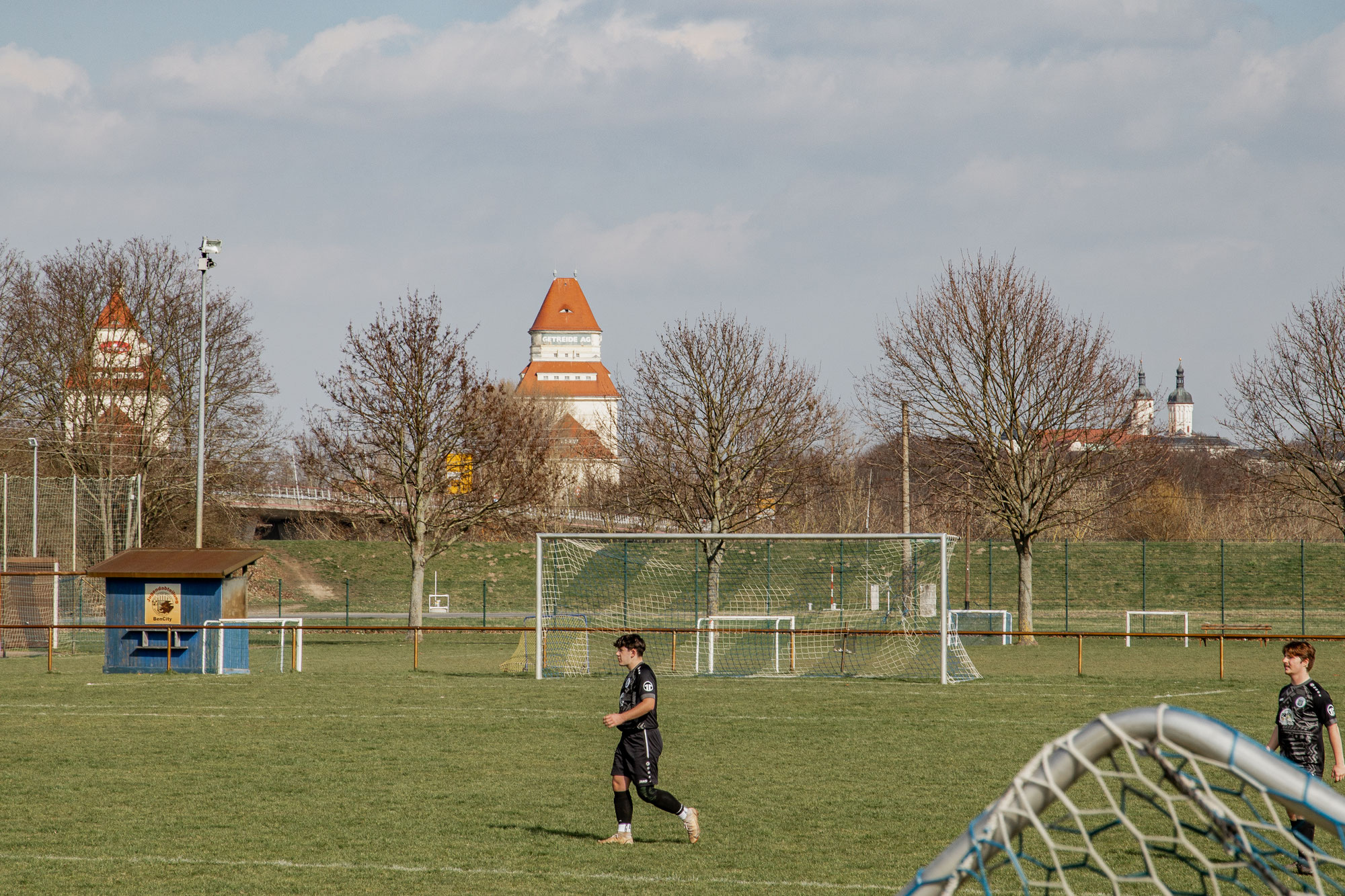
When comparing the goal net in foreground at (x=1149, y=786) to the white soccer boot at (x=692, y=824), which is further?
the white soccer boot at (x=692, y=824)

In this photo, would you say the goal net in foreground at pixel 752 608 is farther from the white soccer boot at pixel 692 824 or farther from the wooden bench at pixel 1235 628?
the white soccer boot at pixel 692 824

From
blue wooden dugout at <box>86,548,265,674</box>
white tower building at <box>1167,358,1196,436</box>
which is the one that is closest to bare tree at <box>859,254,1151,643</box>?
blue wooden dugout at <box>86,548,265,674</box>

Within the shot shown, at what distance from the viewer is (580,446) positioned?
199 feet

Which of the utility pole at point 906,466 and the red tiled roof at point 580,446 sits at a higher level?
the red tiled roof at point 580,446

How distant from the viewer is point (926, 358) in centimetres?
3369

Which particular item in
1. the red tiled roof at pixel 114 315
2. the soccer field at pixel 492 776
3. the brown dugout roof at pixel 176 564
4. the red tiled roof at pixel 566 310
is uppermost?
the red tiled roof at pixel 566 310

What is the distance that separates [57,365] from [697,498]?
2170 centimetres

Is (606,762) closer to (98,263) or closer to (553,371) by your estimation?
→ (98,263)

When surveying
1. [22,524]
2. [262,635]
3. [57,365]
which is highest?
[57,365]

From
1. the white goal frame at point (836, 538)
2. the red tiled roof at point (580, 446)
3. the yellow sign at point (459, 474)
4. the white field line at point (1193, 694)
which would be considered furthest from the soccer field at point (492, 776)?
the red tiled roof at point (580, 446)

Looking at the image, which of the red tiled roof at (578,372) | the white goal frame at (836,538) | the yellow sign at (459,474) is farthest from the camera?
the red tiled roof at (578,372)

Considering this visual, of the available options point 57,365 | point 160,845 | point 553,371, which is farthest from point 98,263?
point 553,371

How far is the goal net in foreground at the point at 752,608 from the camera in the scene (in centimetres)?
2391

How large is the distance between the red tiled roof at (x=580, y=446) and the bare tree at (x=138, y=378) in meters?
11.8
